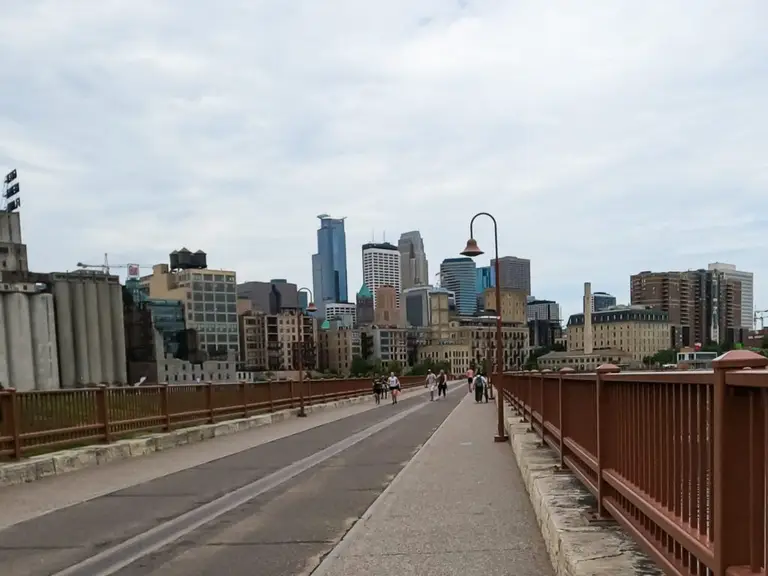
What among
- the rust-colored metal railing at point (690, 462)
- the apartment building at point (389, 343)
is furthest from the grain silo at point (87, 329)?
the rust-colored metal railing at point (690, 462)

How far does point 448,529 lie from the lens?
7406 millimetres

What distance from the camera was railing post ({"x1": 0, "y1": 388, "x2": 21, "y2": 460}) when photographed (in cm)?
1102

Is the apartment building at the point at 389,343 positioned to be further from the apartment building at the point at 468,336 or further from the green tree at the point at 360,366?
the green tree at the point at 360,366

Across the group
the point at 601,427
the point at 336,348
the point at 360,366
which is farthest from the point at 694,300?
the point at 601,427

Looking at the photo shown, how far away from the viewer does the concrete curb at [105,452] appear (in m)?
10.7

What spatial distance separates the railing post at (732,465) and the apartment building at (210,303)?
170615 millimetres

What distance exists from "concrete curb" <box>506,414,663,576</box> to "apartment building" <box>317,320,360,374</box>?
169 meters

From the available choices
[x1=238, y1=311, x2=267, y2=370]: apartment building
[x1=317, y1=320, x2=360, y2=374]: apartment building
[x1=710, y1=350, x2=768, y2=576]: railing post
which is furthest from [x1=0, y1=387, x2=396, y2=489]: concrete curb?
[x1=238, y1=311, x2=267, y2=370]: apartment building

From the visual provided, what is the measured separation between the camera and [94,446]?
12.9 m

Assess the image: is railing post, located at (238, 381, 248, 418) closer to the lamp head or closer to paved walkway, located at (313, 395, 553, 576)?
the lamp head

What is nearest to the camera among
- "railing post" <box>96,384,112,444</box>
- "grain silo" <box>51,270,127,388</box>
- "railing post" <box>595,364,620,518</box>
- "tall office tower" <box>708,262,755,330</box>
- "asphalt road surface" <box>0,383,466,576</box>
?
"railing post" <box>595,364,620,518</box>

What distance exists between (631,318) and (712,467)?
144701 mm

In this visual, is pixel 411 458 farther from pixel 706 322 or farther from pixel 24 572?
pixel 706 322

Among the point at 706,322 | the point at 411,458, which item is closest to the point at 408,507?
the point at 411,458
